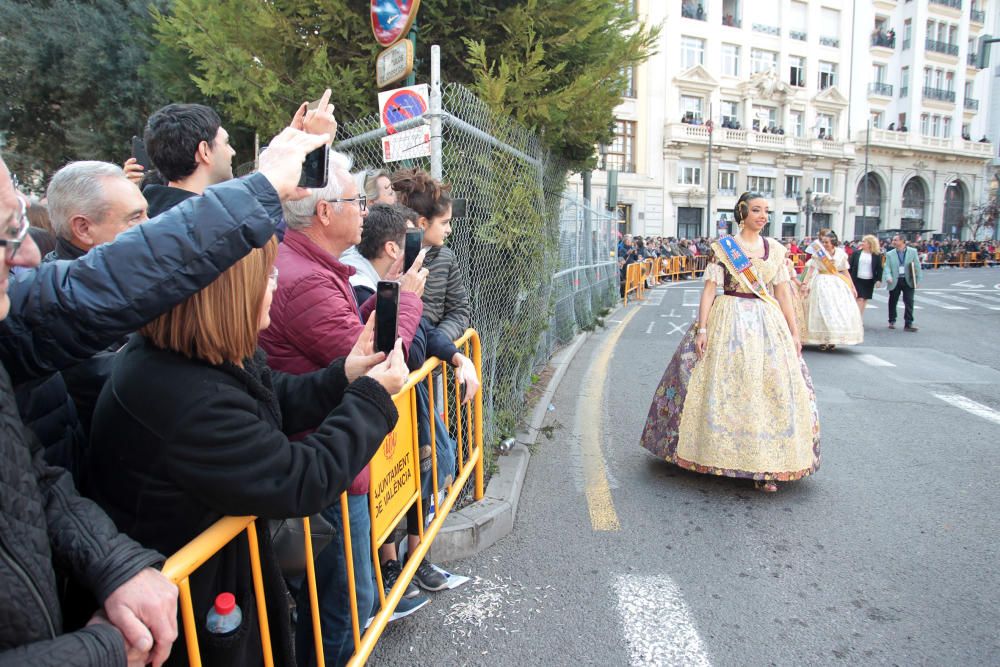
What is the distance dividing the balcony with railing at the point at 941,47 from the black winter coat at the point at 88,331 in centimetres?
6032

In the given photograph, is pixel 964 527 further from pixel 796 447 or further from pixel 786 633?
pixel 786 633

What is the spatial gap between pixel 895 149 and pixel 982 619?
53.6 m

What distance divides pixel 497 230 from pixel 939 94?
58326 mm

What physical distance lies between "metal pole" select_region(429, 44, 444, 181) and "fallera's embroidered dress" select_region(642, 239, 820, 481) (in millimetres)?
2023

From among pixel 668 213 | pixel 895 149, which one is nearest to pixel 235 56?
pixel 668 213

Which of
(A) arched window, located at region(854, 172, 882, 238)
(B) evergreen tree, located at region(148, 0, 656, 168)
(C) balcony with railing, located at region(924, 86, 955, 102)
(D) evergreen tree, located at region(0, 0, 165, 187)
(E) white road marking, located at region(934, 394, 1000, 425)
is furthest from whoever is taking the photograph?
(C) balcony with railing, located at region(924, 86, 955, 102)

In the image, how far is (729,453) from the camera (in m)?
3.99

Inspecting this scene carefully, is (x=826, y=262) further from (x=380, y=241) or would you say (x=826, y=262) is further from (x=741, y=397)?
(x=380, y=241)

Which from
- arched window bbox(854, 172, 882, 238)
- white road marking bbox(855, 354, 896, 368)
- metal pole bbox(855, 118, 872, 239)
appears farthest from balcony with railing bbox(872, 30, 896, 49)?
white road marking bbox(855, 354, 896, 368)

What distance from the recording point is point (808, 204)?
39.9 m

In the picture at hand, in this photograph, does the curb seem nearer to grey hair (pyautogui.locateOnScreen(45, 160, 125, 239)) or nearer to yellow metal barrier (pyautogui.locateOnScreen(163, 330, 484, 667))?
yellow metal barrier (pyautogui.locateOnScreen(163, 330, 484, 667))

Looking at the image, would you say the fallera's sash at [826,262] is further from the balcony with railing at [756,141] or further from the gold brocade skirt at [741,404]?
the balcony with railing at [756,141]

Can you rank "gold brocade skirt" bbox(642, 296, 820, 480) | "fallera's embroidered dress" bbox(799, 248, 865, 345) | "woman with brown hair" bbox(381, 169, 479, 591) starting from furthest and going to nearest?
"fallera's embroidered dress" bbox(799, 248, 865, 345), "gold brocade skirt" bbox(642, 296, 820, 480), "woman with brown hair" bbox(381, 169, 479, 591)

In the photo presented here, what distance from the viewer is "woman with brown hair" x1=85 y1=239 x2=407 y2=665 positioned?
1.34 metres
